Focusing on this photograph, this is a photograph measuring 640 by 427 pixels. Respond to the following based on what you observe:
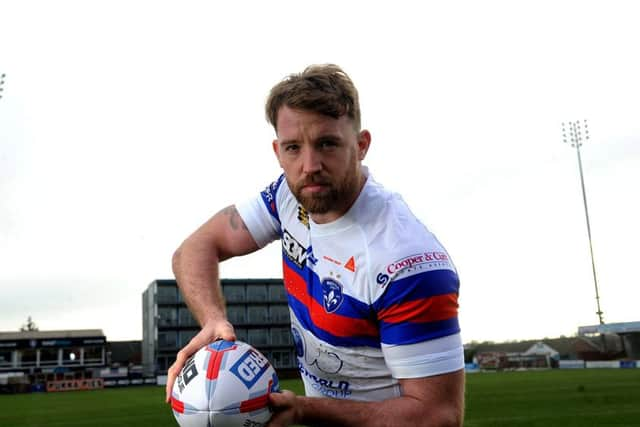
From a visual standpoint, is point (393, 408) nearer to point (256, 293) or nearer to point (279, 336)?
Result: point (279, 336)

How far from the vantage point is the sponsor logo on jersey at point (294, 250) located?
13.4ft

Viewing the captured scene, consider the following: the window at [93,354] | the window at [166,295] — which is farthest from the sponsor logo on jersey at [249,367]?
the window at [93,354]

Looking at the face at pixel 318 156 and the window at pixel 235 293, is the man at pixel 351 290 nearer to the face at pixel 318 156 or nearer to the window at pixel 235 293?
the face at pixel 318 156

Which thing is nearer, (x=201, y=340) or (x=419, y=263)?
(x=419, y=263)

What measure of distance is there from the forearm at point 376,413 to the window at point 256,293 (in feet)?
237

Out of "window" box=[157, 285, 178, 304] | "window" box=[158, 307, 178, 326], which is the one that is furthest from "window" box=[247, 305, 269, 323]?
"window" box=[157, 285, 178, 304]

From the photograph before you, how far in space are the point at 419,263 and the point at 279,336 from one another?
71.5 metres

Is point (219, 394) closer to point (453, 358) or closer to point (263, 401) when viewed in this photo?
point (263, 401)

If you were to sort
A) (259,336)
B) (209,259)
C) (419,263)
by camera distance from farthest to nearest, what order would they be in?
1. (259,336)
2. (209,259)
3. (419,263)

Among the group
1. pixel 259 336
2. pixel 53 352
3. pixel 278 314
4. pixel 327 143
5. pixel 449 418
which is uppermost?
pixel 278 314

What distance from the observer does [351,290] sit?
3.55 m

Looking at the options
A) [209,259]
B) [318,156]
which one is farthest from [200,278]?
[318,156]

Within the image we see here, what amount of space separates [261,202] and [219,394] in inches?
68.0

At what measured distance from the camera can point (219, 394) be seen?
3303mm
